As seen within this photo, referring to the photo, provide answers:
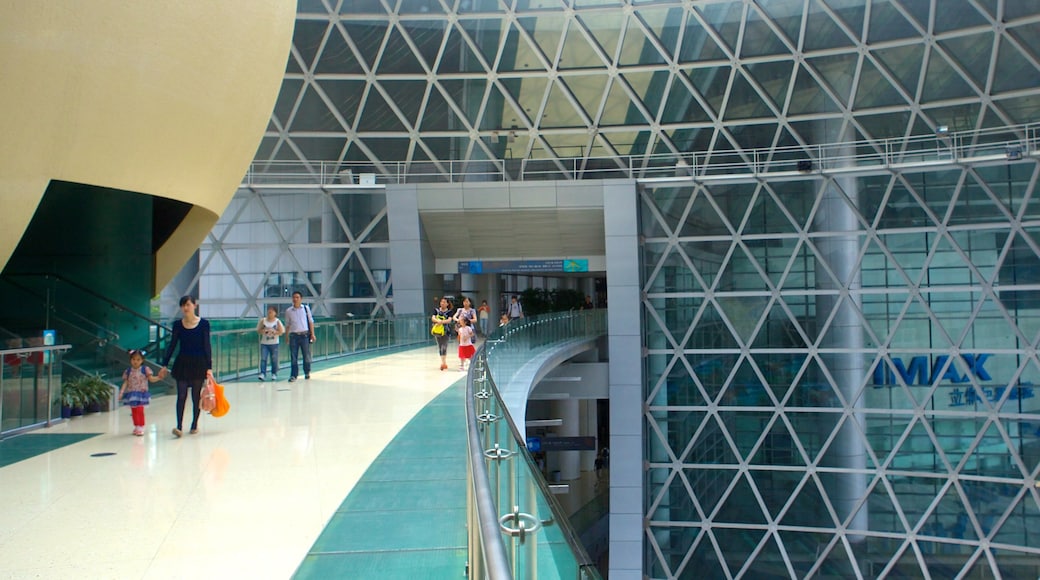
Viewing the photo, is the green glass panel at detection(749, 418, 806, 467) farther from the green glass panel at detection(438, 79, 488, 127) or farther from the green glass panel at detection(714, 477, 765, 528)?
the green glass panel at detection(438, 79, 488, 127)

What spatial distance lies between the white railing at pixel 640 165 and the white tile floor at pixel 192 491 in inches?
923

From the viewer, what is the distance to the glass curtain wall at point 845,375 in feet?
97.6

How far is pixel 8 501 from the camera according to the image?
6.93 m

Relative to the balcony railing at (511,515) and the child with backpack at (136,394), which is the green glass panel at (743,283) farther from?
the balcony railing at (511,515)

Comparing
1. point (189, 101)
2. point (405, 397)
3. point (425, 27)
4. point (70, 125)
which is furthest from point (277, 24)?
point (425, 27)

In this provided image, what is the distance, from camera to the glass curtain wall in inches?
1171

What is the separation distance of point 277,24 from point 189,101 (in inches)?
95.5

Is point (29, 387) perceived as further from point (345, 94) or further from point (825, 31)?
point (825, 31)

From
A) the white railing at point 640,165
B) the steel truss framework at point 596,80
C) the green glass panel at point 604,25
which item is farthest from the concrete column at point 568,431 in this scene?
the green glass panel at point 604,25

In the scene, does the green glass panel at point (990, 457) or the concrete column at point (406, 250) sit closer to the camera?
the green glass panel at point (990, 457)

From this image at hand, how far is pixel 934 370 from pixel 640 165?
44.7ft

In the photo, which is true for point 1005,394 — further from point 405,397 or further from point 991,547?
point 405,397

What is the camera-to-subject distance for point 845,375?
31.5 meters

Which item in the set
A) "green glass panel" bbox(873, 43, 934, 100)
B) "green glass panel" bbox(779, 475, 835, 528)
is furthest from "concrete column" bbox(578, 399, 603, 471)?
"green glass panel" bbox(873, 43, 934, 100)
